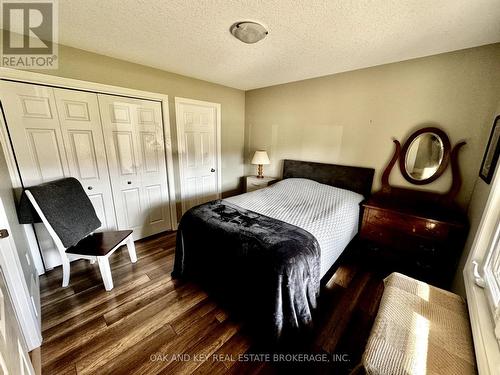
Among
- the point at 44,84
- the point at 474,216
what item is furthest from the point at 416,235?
the point at 44,84

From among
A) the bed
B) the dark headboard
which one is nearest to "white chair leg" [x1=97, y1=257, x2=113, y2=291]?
the bed

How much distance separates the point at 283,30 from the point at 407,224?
83.2 inches

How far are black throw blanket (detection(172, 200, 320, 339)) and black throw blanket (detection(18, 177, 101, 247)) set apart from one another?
3.21 feet

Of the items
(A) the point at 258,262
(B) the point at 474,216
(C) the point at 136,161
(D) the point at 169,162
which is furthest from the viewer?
(D) the point at 169,162

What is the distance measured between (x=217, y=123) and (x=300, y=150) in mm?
1470

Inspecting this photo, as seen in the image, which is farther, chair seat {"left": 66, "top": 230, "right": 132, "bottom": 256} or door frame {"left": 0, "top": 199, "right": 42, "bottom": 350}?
chair seat {"left": 66, "top": 230, "right": 132, "bottom": 256}

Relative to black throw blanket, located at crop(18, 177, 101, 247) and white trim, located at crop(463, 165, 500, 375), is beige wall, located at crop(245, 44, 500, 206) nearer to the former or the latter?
white trim, located at crop(463, 165, 500, 375)

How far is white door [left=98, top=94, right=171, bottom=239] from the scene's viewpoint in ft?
7.66

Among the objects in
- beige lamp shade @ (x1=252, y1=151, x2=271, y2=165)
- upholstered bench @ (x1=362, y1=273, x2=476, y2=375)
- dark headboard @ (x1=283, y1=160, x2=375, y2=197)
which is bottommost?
upholstered bench @ (x1=362, y1=273, x2=476, y2=375)

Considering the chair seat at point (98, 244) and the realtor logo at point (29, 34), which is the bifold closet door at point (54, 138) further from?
the chair seat at point (98, 244)

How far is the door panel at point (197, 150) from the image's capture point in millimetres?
2951

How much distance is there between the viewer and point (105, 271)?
1798 mm

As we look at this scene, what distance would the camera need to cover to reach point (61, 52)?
190 centimetres

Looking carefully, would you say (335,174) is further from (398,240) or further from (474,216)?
(474,216)
